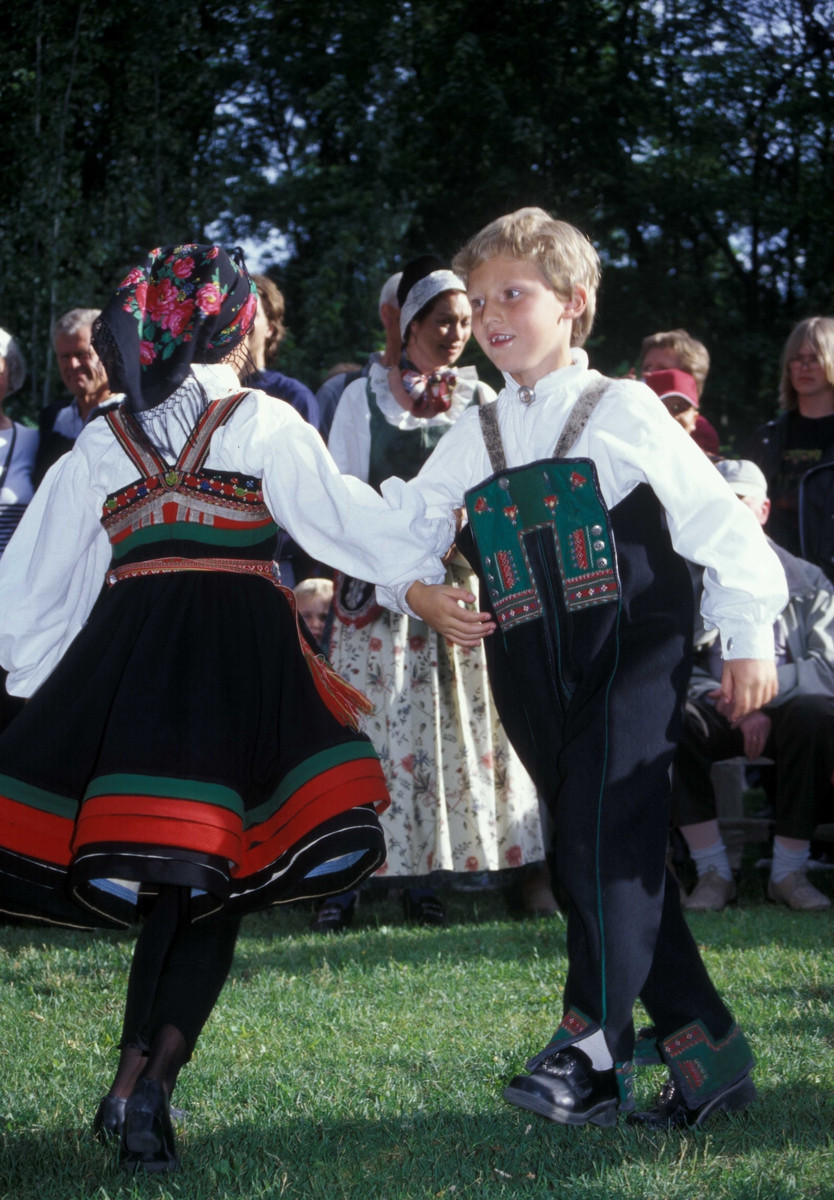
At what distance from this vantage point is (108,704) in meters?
2.44

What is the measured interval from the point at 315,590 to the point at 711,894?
6.46 feet

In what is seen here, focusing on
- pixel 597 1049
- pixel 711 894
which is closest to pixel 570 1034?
pixel 597 1049

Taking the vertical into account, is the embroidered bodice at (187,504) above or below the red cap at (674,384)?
below

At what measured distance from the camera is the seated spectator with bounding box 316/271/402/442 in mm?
4840

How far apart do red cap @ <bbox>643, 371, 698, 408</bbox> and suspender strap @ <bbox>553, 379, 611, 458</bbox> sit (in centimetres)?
295

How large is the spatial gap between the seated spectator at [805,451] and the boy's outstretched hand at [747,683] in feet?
11.1

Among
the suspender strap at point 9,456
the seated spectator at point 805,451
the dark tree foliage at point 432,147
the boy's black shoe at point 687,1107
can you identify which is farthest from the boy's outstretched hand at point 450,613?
the dark tree foliage at point 432,147

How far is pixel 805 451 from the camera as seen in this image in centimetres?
572

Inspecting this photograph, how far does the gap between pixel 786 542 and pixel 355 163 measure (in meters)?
11.3

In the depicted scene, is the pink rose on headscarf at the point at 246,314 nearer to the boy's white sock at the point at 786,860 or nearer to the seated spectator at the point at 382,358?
the seated spectator at the point at 382,358

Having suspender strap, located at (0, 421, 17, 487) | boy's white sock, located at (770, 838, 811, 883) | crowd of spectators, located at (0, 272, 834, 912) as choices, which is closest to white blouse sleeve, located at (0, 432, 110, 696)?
crowd of spectators, located at (0, 272, 834, 912)

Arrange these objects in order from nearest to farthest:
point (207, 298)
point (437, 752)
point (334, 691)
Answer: point (334, 691), point (207, 298), point (437, 752)

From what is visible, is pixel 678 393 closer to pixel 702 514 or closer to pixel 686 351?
pixel 686 351

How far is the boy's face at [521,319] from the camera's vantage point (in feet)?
8.46
